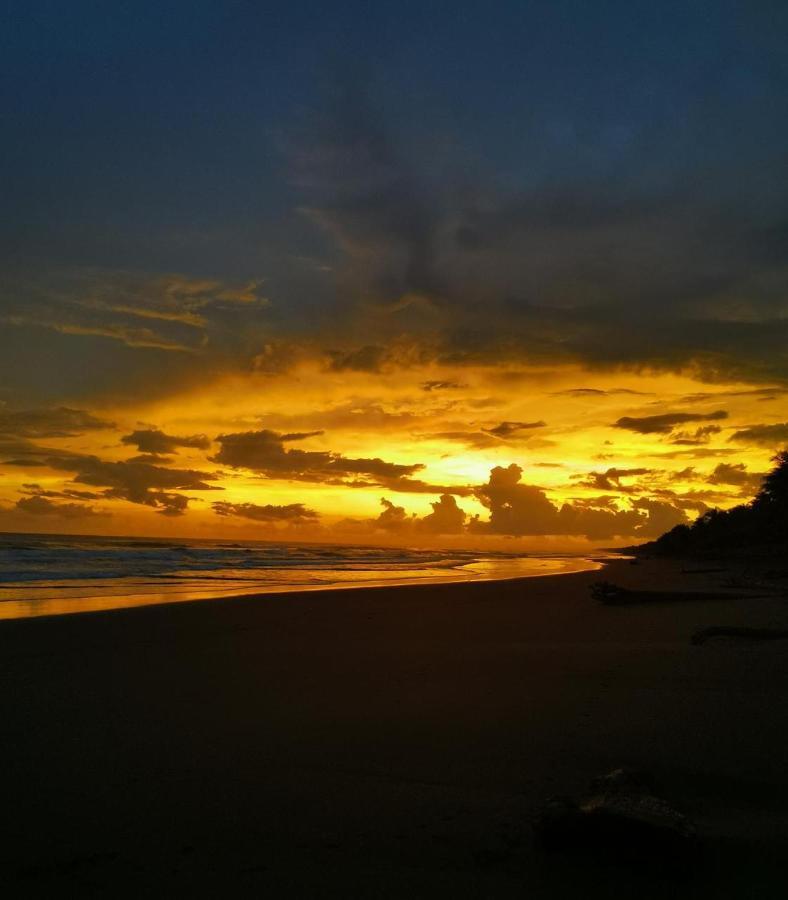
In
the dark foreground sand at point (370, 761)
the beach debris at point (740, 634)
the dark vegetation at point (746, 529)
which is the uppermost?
the dark vegetation at point (746, 529)

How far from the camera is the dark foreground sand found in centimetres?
399

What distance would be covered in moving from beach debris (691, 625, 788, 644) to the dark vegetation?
4348cm

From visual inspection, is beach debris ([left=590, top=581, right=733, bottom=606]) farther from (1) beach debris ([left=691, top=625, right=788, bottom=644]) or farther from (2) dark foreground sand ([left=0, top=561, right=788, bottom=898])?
(1) beach debris ([left=691, top=625, right=788, bottom=644])

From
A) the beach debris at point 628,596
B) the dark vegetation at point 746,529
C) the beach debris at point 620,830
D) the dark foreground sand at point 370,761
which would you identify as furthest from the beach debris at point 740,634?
the dark vegetation at point 746,529

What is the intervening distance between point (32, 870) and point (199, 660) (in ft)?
22.2

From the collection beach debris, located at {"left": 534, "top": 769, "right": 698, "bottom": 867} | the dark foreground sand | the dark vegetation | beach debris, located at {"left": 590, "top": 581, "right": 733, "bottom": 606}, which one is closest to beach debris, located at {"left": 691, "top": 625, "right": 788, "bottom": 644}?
the dark foreground sand

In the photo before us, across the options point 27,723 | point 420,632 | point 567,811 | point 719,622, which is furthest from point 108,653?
point 719,622

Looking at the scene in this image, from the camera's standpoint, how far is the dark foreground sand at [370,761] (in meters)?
3.99

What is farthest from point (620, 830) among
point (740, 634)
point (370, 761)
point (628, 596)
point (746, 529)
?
point (746, 529)

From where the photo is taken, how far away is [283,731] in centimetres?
668

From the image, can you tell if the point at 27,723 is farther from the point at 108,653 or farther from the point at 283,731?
the point at 108,653

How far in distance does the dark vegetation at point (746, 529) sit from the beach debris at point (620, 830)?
172ft

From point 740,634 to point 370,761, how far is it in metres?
8.32

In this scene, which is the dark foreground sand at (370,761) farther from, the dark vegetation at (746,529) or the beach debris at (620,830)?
the dark vegetation at (746,529)
